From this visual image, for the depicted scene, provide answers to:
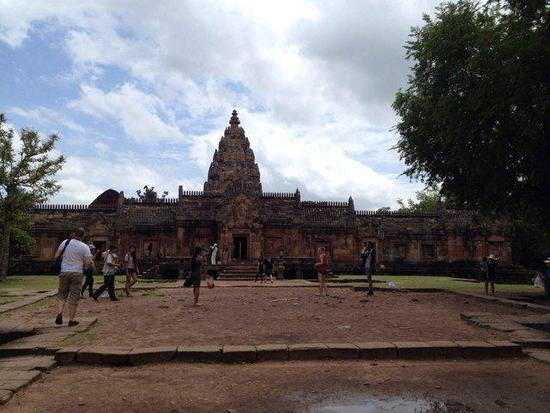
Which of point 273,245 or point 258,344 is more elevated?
point 273,245

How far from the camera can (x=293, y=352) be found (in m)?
6.73

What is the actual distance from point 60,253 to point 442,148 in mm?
14232

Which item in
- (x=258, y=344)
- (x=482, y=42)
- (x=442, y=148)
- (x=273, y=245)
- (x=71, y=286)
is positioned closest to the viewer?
(x=258, y=344)

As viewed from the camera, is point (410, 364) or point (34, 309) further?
point (34, 309)

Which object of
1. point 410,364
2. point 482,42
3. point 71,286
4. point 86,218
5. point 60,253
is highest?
point 482,42

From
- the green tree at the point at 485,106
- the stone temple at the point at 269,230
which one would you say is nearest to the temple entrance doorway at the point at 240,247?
the stone temple at the point at 269,230

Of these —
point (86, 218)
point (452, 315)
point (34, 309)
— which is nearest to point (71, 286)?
point (34, 309)

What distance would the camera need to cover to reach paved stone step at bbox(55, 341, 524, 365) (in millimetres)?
6453

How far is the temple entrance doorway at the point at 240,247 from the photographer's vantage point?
34.8 meters

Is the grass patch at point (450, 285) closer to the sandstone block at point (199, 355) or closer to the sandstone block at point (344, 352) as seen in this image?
the sandstone block at point (344, 352)

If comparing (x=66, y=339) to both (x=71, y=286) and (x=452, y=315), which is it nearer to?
(x=71, y=286)

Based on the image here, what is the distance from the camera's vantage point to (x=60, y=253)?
9141mm

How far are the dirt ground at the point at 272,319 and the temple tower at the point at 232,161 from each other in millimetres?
28316

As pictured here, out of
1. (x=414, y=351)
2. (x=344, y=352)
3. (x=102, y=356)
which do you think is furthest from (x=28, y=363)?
(x=414, y=351)
